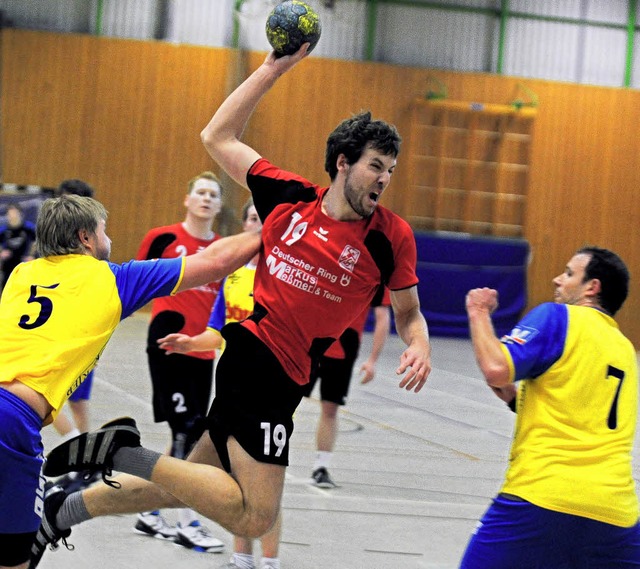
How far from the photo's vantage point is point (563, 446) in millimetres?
3434

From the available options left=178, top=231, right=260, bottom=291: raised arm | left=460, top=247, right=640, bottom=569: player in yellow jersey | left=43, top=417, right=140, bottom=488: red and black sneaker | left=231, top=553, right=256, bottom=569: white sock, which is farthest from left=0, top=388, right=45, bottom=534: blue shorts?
left=231, top=553, right=256, bottom=569: white sock

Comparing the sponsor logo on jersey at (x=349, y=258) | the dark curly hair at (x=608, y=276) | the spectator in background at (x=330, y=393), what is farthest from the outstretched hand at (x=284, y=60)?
the spectator in background at (x=330, y=393)

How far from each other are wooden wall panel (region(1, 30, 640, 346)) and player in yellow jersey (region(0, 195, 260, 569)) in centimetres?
1487

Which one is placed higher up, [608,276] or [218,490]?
[608,276]

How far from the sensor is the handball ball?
4047 mm

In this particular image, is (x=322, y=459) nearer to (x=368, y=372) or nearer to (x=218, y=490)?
(x=368, y=372)

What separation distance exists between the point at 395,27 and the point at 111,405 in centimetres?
1194

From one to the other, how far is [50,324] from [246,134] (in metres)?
15.5

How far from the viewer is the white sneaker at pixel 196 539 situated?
5336 mm

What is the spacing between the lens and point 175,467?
3836 millimetres

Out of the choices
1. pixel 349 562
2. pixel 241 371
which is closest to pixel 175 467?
Answer: pixel 241 371

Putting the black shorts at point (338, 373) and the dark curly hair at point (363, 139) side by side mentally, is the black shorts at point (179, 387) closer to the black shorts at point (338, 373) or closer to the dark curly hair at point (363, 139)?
the black shorts at point (338, 373)

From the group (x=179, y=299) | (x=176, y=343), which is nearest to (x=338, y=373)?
(x=179, y=299)

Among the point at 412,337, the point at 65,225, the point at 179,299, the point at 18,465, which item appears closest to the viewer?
the point at 18,465
